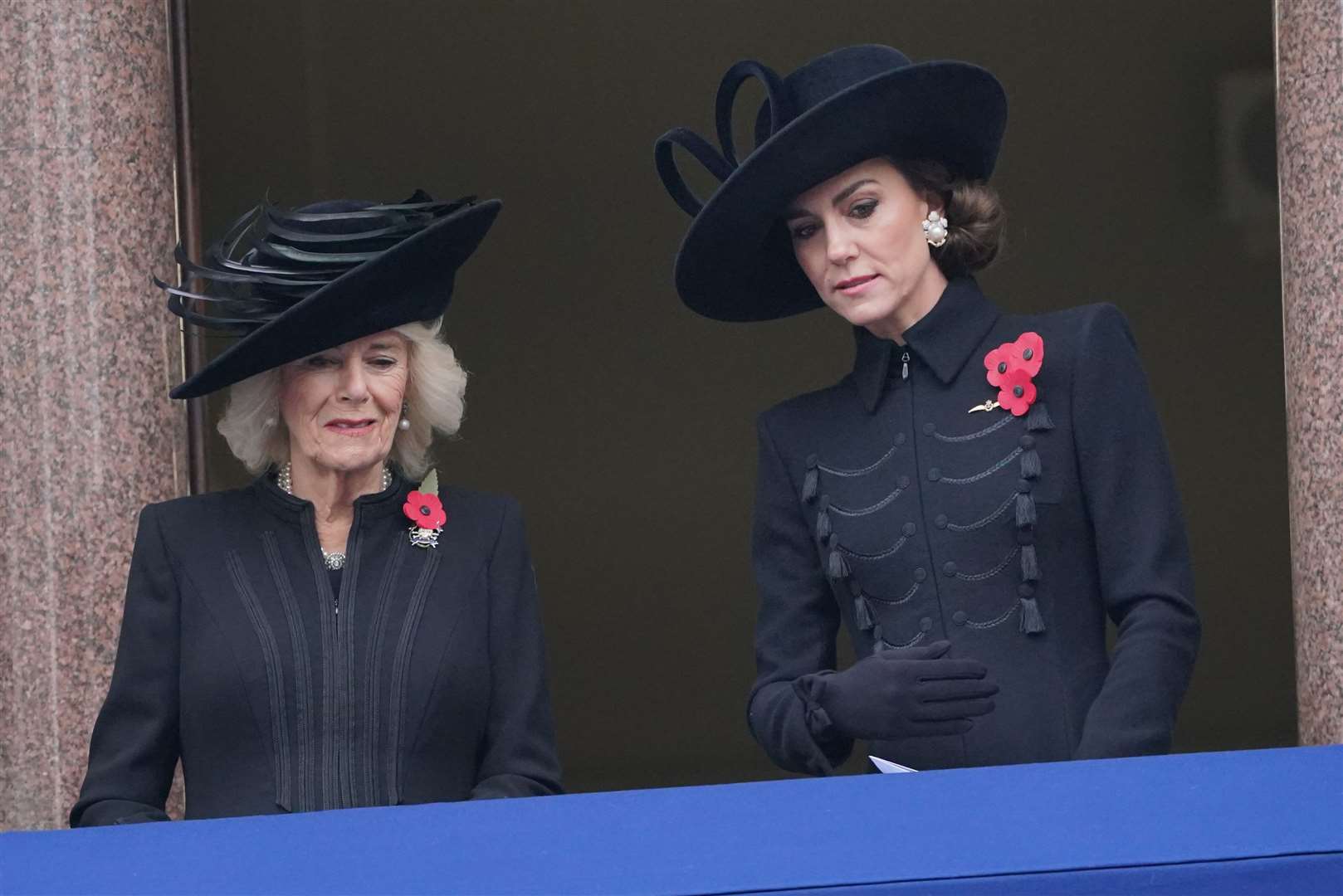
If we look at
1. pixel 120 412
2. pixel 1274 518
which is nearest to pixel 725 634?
pixel 1274 518

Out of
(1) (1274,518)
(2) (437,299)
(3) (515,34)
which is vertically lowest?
(1) (1274,518)

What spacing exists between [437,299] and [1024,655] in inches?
40.6

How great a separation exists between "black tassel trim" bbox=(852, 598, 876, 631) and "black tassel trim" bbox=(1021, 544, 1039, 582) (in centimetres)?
24

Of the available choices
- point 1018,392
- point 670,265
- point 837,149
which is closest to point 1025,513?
point 1018,392

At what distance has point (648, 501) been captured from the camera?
9.17 meters

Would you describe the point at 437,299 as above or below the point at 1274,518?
above

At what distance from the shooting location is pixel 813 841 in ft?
6.23

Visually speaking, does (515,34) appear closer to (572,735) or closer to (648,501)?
(648,501)

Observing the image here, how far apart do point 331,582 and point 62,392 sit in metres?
1.28

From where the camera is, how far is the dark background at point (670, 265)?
28.2 ft

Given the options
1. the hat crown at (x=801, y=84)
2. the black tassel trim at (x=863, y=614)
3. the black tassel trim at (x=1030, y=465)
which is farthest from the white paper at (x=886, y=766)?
the hat crown at (x=801, y=84)

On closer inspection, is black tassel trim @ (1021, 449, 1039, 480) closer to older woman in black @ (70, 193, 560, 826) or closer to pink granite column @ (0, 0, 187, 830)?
older woman in black @ (70, 193, 560, 826)

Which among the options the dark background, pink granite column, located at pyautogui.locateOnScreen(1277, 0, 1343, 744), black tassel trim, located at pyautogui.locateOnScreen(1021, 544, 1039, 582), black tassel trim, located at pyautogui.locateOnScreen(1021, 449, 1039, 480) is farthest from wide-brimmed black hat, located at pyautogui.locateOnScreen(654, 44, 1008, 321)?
the dark background

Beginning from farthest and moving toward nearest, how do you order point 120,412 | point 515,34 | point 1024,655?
point 515,34 < point 120,412 < point 1024,655
